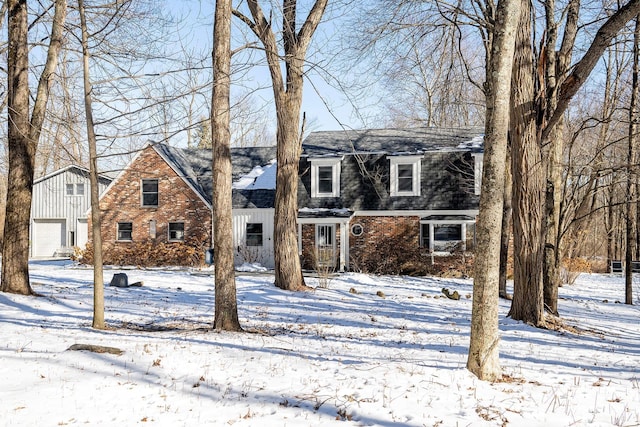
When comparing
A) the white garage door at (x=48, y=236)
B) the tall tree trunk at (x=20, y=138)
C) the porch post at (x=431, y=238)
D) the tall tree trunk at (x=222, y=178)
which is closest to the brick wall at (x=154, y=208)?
the white garage door at (x=48, y=236)

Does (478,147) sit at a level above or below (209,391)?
above

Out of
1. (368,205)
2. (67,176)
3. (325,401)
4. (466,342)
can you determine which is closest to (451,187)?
(368,205)

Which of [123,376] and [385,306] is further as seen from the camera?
[385,306]

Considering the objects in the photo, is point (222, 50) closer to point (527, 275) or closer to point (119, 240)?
point (527, 275)

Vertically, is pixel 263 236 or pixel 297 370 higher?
pixel 263 236

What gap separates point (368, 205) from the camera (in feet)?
74.4

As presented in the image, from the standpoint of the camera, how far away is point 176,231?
79.9 feet

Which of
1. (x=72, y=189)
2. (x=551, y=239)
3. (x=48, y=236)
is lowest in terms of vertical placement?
(x=48, y=236)

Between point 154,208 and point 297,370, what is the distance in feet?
66.5

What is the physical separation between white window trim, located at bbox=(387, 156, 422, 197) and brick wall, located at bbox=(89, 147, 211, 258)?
8.92 m

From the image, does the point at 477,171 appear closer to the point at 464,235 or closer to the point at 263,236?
the point at 464,235

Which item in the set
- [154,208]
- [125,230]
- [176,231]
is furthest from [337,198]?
[125,230]

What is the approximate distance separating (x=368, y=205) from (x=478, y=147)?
556 cm

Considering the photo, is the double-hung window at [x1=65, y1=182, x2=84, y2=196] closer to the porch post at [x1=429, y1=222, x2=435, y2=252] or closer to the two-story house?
the two-story house
